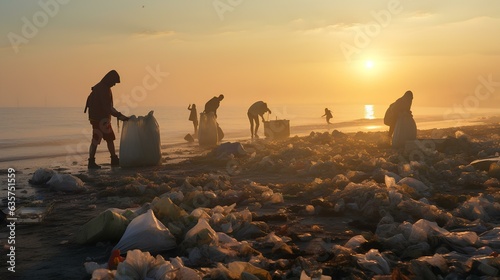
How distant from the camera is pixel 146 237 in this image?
13.6ft

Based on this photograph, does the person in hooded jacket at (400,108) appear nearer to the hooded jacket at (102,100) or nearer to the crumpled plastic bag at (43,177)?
the hooded jacket at (102,100)

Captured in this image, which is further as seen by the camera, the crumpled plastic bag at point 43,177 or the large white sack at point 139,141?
the large white sack at point 139,141

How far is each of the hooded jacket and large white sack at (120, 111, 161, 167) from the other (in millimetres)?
569

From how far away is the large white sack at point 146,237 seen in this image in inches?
161

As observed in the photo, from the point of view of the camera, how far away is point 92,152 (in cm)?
1105

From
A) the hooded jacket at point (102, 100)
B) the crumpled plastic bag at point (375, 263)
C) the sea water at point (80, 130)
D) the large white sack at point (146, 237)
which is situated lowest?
the crumpled plastic bag at point (375, 263)

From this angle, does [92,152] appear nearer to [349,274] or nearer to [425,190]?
[425,190]

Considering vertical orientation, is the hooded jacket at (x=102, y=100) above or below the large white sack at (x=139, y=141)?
above

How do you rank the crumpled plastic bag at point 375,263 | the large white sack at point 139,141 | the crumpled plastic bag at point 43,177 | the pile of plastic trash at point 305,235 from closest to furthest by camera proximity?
the pile of plastic trash at point 305,235
the crumpled plastic bag at point 375,263
the crumpled plastic bag at point 43,177
the large white sack at point 139,141

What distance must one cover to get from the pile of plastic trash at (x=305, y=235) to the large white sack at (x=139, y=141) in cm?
357

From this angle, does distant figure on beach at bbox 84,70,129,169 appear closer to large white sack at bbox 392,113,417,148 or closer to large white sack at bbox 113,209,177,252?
large white sack at bbox 113,209,177,252

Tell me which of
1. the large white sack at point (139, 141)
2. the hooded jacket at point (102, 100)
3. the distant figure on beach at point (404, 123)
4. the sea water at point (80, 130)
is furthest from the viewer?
the sea water at point (80, 130)

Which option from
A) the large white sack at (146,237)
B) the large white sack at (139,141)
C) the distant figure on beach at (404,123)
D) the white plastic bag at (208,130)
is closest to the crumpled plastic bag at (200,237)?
the large white sack at (146,237)

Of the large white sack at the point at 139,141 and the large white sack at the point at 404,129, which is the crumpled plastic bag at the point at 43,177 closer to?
the large white sack at the point at 139,141
